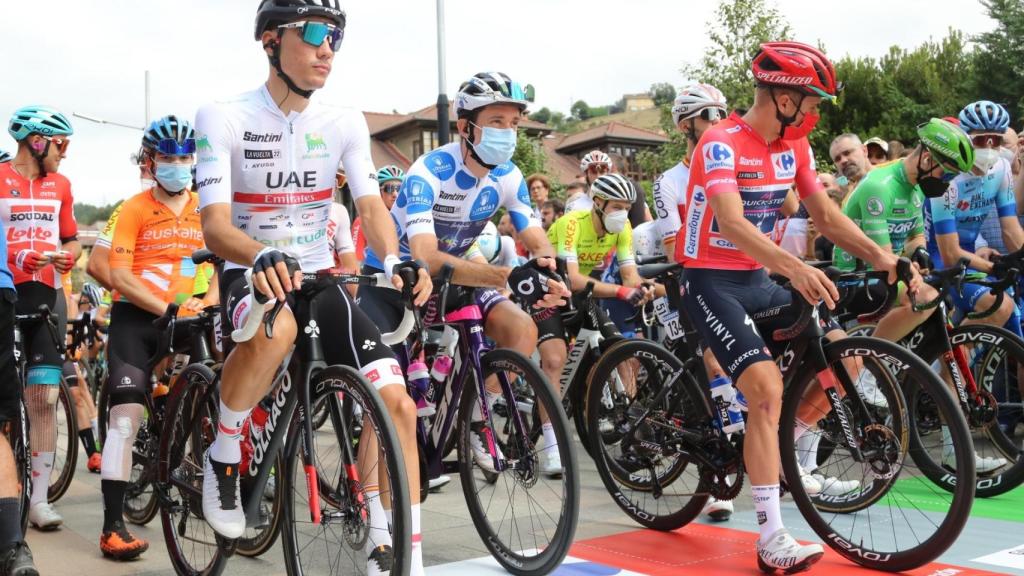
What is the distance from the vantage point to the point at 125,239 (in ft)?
20.2

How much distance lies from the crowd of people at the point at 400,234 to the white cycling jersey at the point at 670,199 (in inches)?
0.6

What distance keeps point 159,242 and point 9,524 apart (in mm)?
2689

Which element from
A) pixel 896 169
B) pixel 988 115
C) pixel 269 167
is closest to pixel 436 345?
pixel 269 167

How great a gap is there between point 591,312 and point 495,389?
257 cm

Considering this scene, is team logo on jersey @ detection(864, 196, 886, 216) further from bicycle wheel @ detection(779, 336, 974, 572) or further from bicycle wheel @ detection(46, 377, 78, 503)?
bicycle wheel @ detection(46, 377, 78, 503)

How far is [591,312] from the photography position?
7242 millimetres

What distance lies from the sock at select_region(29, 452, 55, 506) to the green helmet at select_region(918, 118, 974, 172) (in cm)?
580

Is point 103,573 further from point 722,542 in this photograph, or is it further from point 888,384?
point 888,384

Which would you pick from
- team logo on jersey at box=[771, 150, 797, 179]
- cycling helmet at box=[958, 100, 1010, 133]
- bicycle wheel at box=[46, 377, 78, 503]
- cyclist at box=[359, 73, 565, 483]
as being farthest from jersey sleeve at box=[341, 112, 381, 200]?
cycling helmet at box=[958, 100, 1010, 133]

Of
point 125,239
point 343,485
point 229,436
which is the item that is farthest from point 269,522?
point 125,239

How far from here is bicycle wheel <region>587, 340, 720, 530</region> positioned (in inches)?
205

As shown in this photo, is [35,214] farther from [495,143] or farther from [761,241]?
[761,241]

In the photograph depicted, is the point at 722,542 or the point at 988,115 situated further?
the point at 988,115

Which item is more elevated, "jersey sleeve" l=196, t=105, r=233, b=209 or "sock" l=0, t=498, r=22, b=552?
"jersey sleeve" l=196, t=105, r=233, b=209
